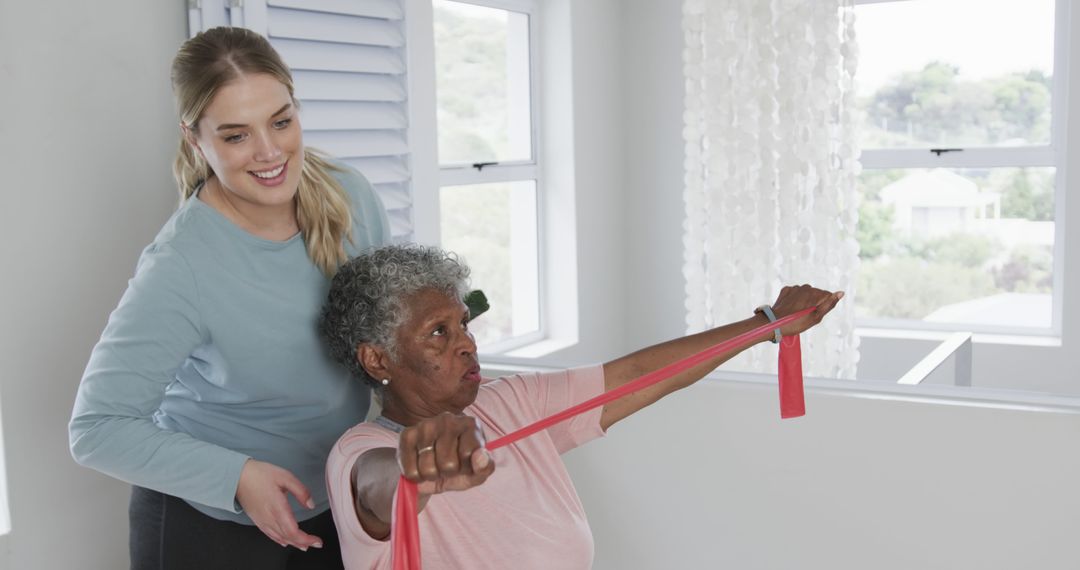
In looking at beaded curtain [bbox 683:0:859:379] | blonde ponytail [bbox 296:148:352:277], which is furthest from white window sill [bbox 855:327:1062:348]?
blonde ponytail [bbox 296:148:352:277]

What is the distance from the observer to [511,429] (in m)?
1.48

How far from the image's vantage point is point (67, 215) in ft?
5.67

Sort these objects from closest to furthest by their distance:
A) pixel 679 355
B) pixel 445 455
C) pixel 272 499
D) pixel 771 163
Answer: pixel 445 455, pixel 272 499, pixel 679 355, pixel 771 163

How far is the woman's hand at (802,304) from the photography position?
1.53 metres

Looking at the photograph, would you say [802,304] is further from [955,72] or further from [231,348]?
[955,72]

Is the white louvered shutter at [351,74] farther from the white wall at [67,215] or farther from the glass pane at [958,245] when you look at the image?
the glass pane at [958,245]

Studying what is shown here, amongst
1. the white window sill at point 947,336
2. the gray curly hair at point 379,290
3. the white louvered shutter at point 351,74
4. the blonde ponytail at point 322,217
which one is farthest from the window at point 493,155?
the gray curly hair at point 379,290

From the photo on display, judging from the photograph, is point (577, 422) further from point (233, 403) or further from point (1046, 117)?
point (1046, 117)

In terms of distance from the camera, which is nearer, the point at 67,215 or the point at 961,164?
the point at 67,215

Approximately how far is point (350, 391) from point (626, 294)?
2.69m

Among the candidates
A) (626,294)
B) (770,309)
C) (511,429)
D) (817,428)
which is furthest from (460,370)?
(626,294)

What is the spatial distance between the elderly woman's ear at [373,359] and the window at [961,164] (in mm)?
2877

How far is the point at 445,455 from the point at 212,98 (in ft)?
2.32

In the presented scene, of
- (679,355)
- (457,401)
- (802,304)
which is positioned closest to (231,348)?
(457,401)
